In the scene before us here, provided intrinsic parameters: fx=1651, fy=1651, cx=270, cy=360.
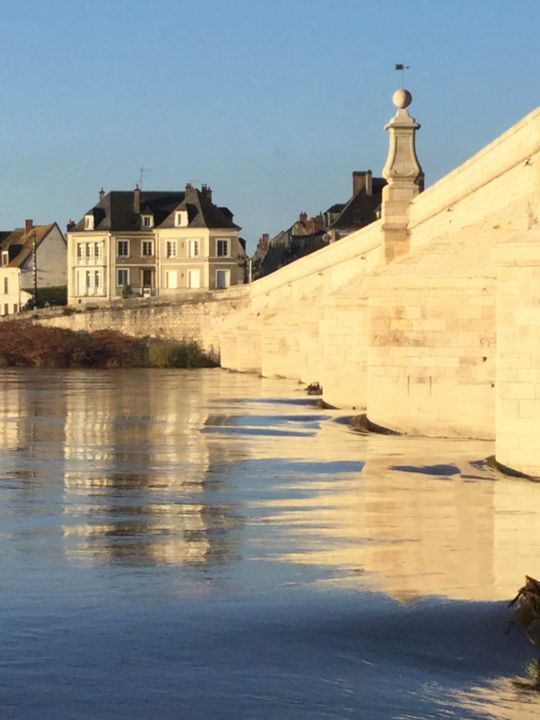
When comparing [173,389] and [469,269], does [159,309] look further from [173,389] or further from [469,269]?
[469,269]

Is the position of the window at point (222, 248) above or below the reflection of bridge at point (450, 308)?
above

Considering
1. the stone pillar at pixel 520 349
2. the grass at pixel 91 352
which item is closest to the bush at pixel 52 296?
the grass at pixel 91 352

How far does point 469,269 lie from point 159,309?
181 feet

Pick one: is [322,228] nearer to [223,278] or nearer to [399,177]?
[223,278]

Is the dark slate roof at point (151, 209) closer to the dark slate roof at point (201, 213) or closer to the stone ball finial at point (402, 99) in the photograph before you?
the dark slate roof at point (201, 213)

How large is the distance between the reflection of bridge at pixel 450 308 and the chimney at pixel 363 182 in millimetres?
52498

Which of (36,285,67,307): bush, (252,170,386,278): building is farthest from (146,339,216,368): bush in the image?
(36,285,67,307): bush

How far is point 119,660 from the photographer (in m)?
9.15

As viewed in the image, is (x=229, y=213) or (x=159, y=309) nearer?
(x=159, y=309)

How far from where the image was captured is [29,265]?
403ft

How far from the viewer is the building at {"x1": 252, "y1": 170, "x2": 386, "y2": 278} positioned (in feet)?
324

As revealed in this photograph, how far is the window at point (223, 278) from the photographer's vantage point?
107m

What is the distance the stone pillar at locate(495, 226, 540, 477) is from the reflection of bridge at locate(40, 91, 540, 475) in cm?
1

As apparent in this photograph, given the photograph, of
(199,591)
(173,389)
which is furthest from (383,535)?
(173,389)
